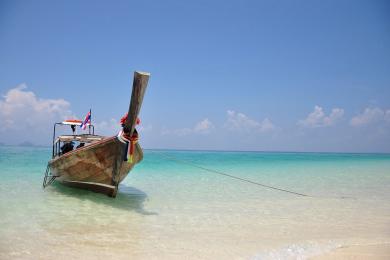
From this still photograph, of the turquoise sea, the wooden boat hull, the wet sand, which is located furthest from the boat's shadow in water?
the wet sand

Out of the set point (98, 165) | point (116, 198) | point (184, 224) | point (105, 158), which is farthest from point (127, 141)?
point (116, 198)

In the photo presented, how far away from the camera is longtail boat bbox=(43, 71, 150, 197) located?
752 centimetres

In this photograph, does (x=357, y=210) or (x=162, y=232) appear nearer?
(x=162, y=232)

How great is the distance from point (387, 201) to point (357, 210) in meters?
2.05

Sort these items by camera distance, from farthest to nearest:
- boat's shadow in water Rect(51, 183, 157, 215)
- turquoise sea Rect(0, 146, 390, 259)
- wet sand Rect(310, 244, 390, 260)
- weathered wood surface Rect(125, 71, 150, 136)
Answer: boat's shadow in water Rect(51, 183, 157, 215)
weathered wood surface Rect(125, 71, 150, 136)
turquoise sea Rect(0, 146, 390, 259)
wet sand Rect(310, 244, 390, 260)

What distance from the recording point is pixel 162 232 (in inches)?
249

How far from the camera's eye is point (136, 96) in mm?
7277

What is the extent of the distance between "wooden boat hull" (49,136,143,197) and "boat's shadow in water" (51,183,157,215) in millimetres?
172

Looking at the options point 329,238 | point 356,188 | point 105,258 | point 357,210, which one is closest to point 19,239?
point 105,258

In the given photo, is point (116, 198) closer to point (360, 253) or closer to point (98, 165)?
point (98, 165)

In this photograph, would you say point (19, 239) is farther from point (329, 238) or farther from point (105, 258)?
point (329, 238)

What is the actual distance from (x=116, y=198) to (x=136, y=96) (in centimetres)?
397

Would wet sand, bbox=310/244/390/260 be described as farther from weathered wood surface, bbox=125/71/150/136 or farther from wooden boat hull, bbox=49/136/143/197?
wooden boat hull, bbox=49/136/143/197

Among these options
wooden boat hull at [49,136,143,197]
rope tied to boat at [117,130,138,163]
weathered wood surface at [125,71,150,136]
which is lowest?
wooden boat hull at [49,136,143,197]
